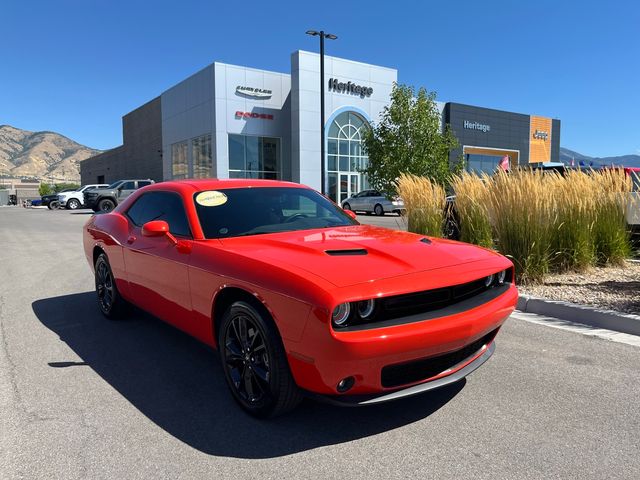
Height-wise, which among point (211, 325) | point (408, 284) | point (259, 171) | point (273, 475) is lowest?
point (273, 475)

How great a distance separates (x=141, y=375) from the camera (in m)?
3.83

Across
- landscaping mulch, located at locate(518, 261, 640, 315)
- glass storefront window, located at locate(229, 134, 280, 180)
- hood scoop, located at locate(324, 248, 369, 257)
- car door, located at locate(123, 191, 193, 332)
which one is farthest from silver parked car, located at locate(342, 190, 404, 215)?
hood scoop, located at locate(324, 248, 369, 257)

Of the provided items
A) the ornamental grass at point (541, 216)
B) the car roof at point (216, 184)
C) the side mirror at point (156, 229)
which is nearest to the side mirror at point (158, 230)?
the side mirror at point (156, 229)

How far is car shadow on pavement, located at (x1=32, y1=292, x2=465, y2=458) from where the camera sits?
286 cm

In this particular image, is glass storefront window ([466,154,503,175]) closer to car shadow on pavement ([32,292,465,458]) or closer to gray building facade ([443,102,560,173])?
gray building facade ([443,102,560,173])


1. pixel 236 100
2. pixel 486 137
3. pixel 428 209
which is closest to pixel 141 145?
pixel 236 100

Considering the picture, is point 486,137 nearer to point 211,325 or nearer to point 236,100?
point 236,100

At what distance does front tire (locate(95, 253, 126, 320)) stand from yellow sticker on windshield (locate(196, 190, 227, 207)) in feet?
5.71

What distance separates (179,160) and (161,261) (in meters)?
35.0

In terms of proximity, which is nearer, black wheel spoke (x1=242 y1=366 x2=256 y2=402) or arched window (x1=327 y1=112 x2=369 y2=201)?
black wheel spoke (x1=242 y1=366 x2=256 y2=402)

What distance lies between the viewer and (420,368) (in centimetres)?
283

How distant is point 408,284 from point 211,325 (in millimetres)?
1424

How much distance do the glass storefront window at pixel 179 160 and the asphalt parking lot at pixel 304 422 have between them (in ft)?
107

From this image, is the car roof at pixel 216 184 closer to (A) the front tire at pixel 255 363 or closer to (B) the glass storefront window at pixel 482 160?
(A) the front tire at pixel 255 363
